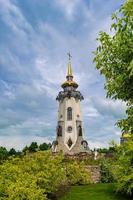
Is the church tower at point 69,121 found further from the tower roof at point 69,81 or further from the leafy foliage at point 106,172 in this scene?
the leafy foliage at point 106,172

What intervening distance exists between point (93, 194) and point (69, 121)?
58900 millimetres

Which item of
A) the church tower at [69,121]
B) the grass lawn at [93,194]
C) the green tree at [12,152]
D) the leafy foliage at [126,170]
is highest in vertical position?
the church tower at [69,121]

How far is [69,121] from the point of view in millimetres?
80062

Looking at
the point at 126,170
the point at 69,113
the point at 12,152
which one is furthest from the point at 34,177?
the point at 69,113

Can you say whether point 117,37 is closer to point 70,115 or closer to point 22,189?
point 22,189

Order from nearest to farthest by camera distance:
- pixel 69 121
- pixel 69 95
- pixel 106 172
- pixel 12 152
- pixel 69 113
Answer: pixel 106 172 < pixel 12 152 < pixel 69 121 < pixel 69 113 < pixel 69 95

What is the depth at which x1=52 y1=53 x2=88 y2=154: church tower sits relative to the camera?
77.4 m

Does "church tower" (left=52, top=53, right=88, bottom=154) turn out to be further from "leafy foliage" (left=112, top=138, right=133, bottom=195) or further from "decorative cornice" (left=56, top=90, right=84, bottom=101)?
"leafy foliage" (left=112, top=138, right=133, bottom=195)

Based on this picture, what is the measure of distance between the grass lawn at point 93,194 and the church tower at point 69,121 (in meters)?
51.6

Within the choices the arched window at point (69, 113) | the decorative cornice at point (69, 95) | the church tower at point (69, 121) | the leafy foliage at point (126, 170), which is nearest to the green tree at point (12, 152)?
the church tower at point (69, 121)

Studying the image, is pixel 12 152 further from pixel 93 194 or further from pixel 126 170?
pixel 126 170

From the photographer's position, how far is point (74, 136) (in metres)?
78.5

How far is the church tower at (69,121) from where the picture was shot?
77.4 metres

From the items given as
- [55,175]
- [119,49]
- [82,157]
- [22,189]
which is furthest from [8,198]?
[82,157]
